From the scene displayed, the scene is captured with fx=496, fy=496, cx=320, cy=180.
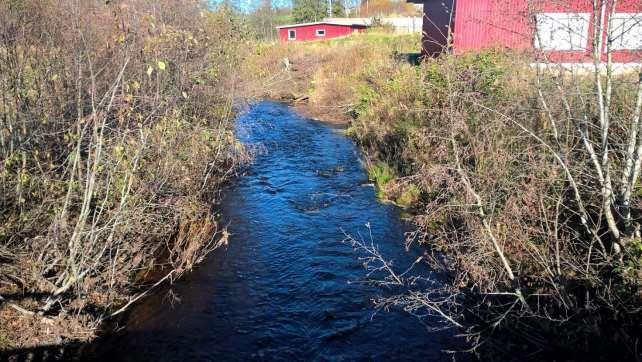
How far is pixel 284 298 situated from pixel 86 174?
11.1ft

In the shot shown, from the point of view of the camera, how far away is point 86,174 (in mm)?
6602

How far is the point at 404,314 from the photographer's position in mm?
7191

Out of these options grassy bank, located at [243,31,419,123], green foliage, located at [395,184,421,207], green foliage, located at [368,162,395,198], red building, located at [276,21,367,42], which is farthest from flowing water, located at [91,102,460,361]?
red building, located at [276,21,367,42]

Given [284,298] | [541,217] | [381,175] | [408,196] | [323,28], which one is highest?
[323,28]

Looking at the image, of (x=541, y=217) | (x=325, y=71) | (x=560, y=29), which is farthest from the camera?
(x=325, y=71)

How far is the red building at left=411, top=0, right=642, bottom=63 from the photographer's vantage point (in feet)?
18.9

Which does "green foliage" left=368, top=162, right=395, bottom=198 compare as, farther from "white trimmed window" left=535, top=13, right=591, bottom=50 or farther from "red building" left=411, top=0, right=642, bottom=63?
"white trimmed window" left=535, top=13, right=591, bottom=50

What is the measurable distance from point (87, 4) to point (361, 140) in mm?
9423

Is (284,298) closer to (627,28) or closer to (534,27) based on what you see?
(534,27)

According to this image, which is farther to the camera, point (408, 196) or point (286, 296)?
point (408, 196)

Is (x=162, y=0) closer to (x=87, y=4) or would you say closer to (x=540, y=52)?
(x=87, y=4)

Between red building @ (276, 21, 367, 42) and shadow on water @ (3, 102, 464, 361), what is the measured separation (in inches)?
1430

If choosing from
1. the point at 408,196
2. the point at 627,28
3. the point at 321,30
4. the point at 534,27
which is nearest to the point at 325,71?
the point at 408,196

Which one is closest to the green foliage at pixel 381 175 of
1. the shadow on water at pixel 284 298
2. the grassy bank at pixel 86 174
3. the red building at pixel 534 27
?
the shadow on water at pixel 284 298
